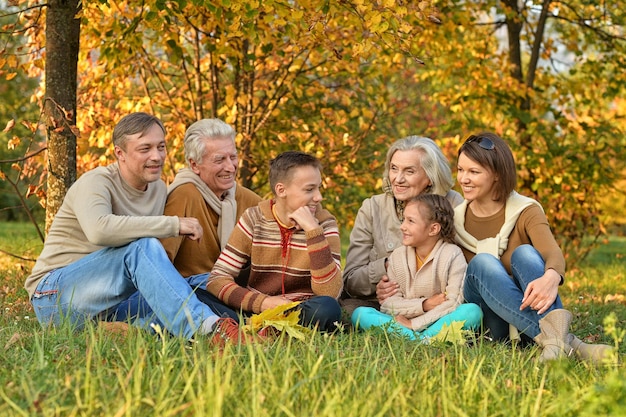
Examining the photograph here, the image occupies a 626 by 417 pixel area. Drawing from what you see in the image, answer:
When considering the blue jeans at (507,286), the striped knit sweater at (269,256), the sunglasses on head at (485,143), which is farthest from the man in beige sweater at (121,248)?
the sunglasses on head at (485,143)

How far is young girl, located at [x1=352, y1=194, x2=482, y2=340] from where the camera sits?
14.4 feet

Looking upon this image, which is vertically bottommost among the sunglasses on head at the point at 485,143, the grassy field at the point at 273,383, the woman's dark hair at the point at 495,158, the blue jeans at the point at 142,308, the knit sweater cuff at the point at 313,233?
the blue jeans at the point at 142,308

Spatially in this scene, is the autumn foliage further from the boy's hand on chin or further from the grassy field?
the grassy field

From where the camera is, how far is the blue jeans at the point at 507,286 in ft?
13.2

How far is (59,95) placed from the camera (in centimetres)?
549

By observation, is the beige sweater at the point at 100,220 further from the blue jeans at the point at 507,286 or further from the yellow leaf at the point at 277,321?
the blue jeans at the point at 507,286

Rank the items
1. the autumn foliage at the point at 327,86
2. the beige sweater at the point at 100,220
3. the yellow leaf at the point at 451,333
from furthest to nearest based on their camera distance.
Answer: the autumn foliage at the point at 327,86 → the beige sweater at the point at 100,220 → the yellow leaf at the point at 451,333

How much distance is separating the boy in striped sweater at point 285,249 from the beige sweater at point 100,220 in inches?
18.4

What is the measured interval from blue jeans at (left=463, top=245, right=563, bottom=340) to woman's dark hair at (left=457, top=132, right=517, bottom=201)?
1.30 feet

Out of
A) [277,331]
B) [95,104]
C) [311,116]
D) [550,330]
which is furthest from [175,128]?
[550,330]

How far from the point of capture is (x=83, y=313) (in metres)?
4.12

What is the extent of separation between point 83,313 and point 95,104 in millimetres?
3762

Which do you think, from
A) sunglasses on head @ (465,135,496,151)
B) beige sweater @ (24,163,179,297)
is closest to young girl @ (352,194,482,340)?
sunglasses on head @ (465,135,496,151)

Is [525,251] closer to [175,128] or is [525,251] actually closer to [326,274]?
[326,274]
